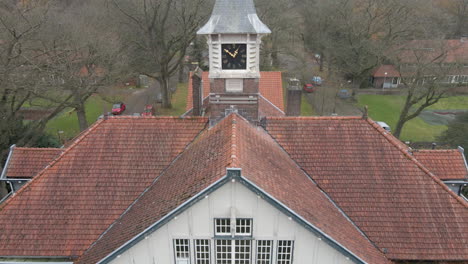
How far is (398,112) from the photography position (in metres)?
46.1

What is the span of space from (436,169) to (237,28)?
39.7ft

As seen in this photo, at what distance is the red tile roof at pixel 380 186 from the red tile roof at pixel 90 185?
198 inches

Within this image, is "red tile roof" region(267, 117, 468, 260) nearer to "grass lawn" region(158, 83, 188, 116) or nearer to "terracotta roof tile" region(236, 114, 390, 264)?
"terracotta roof tile" region(236, 114, 390, 264)

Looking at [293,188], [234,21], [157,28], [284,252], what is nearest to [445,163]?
[293,188]

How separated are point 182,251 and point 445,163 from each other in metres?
13.9

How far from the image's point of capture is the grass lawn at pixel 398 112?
38753 millimetres

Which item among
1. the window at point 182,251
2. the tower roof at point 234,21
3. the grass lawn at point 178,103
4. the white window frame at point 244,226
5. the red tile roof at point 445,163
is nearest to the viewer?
the white window frame at point 244,226


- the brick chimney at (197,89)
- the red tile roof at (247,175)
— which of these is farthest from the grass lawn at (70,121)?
the red tile roof at (247,175)

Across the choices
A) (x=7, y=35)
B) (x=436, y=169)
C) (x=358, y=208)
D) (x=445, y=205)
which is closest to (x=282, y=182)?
(x=358, y=208)

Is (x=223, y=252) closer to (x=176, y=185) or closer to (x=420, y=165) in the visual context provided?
(x=176, y=185)

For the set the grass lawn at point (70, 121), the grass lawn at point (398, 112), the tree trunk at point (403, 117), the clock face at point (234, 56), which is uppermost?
the clock face at point (234, 56)

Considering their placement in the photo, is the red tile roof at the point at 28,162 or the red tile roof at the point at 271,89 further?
the red tile roof at the point at 271,89

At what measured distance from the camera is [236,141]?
12953mm

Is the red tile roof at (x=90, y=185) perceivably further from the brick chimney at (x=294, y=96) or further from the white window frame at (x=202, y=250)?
the brick chimney at (x=294, y=96)
